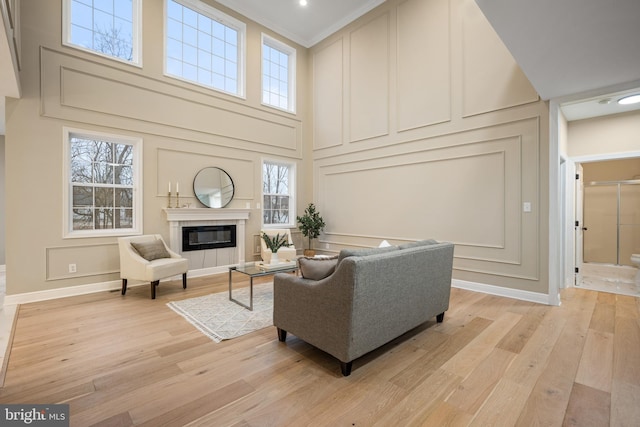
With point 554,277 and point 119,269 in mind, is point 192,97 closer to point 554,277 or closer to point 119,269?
point 119,269

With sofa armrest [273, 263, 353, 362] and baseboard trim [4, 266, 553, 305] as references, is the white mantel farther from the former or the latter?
sofa armrest [273, 263, 353, 362]

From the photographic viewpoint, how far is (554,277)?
3.58 meters

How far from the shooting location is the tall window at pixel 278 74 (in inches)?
247

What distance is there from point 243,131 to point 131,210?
95.2 inches

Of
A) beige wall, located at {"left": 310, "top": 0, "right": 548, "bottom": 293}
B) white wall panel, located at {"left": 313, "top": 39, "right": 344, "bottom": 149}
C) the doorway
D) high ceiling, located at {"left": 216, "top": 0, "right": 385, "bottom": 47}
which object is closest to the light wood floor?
beige wall, located at {"left": 310, "top": 0, "right": 548, "bottom": 293}

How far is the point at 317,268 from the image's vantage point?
230 centimetres

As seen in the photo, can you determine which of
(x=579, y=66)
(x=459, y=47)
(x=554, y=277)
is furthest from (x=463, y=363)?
(x=459, y=47)

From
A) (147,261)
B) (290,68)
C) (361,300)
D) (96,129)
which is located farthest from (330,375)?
(290,68)

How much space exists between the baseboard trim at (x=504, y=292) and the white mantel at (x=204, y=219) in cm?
377

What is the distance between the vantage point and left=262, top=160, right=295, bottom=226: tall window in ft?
20.5

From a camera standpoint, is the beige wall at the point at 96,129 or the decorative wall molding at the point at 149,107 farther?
the decorative wall molding at the point at 149,107

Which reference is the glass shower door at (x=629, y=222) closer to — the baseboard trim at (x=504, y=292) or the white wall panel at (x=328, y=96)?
the baseboard trim at (x=504, y=292)

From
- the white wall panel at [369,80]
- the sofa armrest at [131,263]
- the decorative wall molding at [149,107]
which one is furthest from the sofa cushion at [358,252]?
the decorative wall molding at [149,107]

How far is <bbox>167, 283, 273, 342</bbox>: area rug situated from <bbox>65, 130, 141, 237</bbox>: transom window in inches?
67.7
